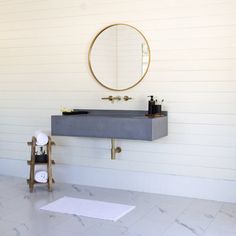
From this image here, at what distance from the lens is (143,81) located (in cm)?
468

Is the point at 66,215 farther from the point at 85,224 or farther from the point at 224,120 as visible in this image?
the point at 224,120

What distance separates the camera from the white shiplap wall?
14.1 feet

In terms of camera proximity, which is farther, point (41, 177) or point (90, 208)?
point (41, 177)

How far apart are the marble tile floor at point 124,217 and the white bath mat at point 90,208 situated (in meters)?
0.09

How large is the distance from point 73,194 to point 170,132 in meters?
1.37

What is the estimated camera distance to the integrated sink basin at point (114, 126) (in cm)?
409

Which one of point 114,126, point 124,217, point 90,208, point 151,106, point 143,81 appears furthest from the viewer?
point 143,81

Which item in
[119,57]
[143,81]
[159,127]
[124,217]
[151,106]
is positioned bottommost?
[124,217]

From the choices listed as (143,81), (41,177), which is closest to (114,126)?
(143,81)

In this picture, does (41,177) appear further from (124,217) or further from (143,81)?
(143,81)

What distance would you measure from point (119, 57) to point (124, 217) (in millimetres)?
1925

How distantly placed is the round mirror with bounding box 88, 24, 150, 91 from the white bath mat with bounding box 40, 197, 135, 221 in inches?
55.9

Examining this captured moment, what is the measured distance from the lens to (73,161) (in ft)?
17.0

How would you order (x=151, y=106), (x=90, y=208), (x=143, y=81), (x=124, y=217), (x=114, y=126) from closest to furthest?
(x=124, y=217)
(x=90, y=208)
(x=114, y=126)
(x=151, y=106)
(x=143, y=81)
